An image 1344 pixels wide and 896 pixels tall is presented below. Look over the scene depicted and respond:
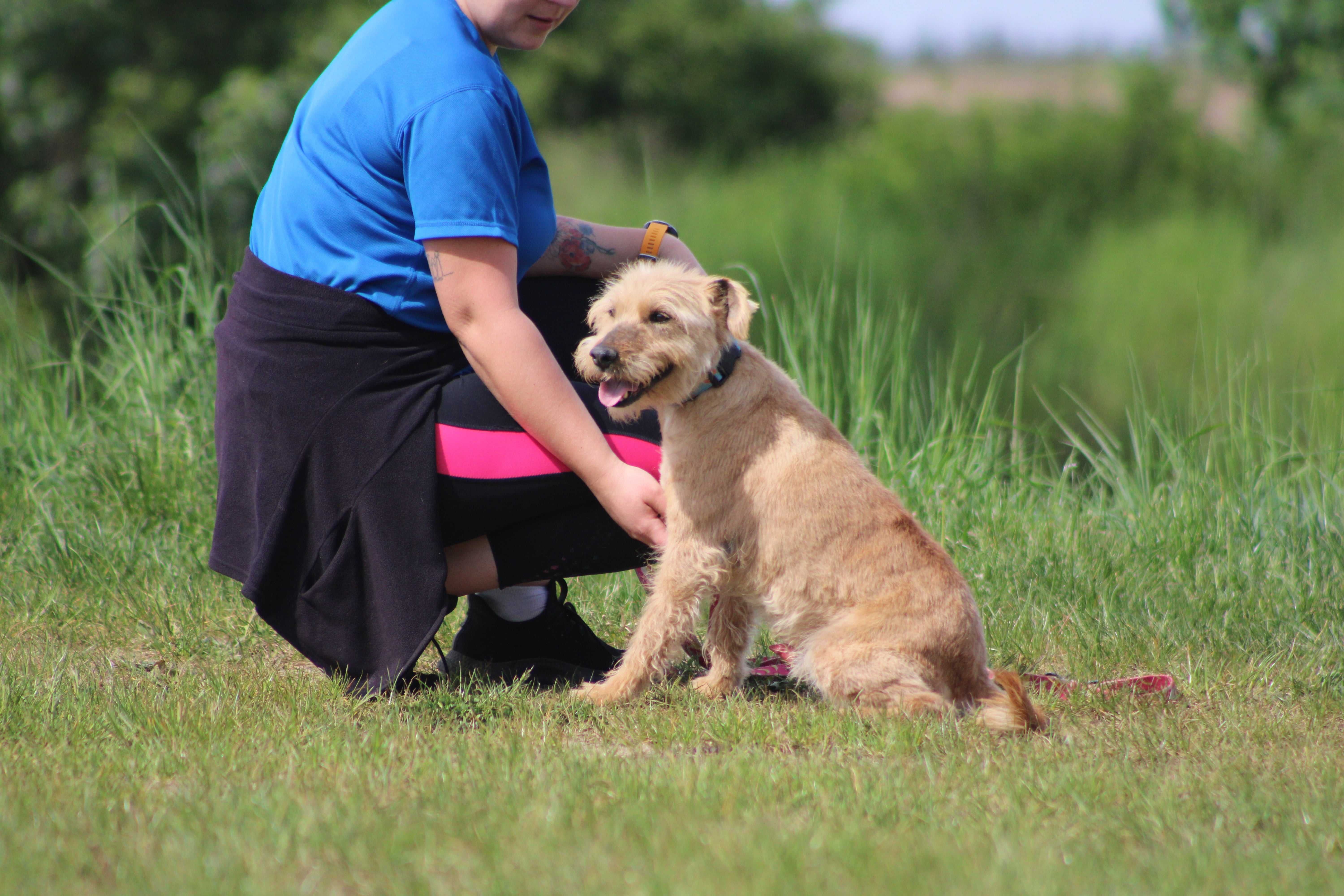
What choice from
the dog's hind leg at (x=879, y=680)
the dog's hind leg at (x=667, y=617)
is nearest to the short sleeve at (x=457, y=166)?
the dog's hind leg at (x=667, y=617)

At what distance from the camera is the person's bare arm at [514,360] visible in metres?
2.56

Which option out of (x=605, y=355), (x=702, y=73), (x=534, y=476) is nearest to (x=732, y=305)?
(x=605, y=355)

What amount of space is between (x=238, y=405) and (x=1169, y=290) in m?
13.0

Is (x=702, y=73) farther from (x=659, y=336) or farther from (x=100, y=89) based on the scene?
(x=659, y=336)

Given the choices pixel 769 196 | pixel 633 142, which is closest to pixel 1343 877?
pixel 769 196

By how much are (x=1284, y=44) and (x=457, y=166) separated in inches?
414

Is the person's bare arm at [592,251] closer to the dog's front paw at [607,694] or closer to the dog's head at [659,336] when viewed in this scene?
the dog's head at [659,336]

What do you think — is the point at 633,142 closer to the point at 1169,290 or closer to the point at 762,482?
the point at 1169,290

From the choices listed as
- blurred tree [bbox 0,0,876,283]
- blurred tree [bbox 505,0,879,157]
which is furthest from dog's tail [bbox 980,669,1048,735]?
blurred tree [bbox 505,0,879,157]

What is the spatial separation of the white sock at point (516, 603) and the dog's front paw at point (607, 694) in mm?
368

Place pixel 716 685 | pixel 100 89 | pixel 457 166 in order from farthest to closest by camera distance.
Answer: pixel 100 89
pixel 716 685
pixel 457 166

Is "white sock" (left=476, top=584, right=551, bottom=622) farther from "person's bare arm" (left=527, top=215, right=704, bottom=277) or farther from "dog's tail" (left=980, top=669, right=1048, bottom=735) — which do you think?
"dog's tail" (left=980, top=669, right=1048, bottom=735)

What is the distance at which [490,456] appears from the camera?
279cm

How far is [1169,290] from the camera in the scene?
44.3 feet
